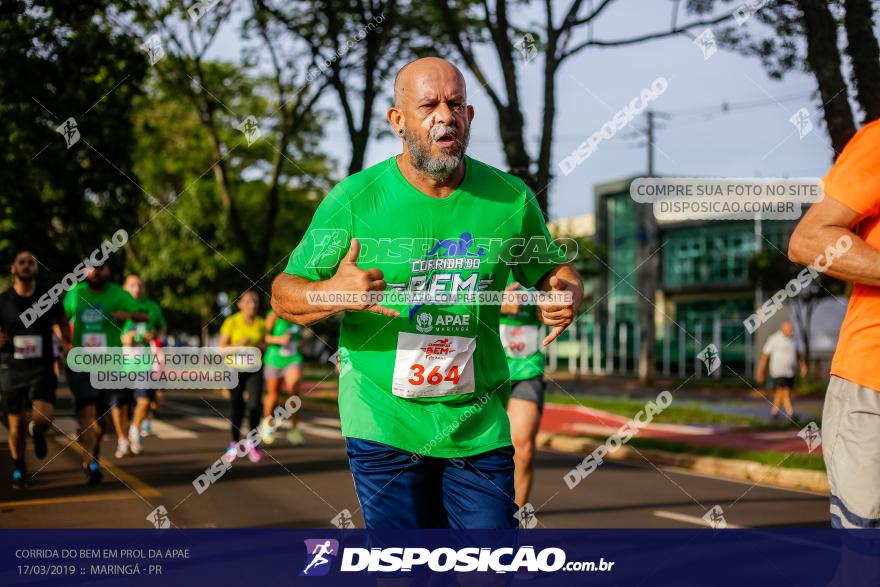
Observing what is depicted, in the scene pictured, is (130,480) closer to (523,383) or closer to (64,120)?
(523,383)

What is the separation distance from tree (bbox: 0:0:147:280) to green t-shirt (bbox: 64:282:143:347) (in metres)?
6.95

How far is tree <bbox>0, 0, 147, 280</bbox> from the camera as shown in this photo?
55.8 feet

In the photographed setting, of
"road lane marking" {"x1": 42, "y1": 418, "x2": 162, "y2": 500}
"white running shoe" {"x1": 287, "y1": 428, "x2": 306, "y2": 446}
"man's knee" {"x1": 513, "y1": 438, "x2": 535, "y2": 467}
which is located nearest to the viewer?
"man's knee" {"x1": 513, "y1": 438, "x2": 535, "y2": 467}

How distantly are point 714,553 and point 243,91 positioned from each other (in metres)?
30.3

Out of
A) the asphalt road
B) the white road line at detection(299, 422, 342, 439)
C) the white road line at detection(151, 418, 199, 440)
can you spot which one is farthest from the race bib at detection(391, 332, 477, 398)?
the white road line at detection(299, 422, 342, 439)

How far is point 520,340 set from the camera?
22.0 ft

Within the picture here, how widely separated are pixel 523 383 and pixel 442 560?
4009mm

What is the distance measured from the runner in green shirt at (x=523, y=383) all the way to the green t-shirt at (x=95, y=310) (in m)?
5.00

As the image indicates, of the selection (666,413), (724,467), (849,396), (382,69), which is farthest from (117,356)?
(666,413)

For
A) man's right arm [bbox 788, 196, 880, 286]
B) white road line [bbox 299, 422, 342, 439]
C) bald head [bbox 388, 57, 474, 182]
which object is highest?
bald head [bbox 388, 57, 474, 182]

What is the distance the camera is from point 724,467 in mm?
11984

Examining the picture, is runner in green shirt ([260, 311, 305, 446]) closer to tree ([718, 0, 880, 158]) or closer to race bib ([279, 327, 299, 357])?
race bib ([279, 327, 299, 357])

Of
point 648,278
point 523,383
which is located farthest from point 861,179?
point 648,278

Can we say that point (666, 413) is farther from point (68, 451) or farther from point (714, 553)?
point (714, 553)
